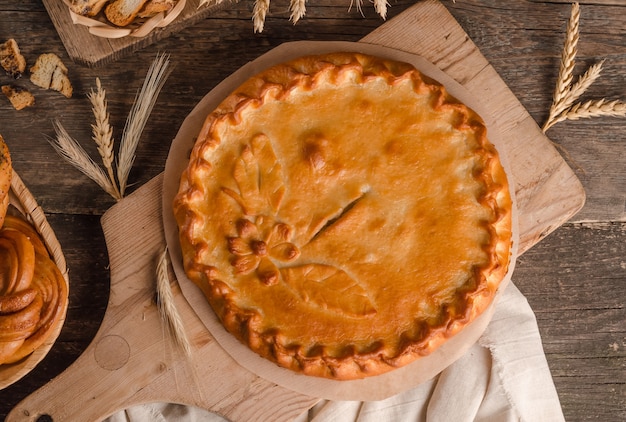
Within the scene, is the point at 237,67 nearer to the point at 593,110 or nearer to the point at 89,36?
the point at 89,36

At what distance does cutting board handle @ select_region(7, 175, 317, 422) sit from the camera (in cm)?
313

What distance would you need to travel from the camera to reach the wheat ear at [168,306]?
3092 millimetres

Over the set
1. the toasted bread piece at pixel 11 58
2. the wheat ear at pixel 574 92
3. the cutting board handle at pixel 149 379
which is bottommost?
the cutting board handle at pixel 149 379

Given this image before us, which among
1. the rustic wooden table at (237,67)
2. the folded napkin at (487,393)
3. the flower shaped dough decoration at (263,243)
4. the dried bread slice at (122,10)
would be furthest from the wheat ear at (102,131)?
the folded napkin at (487,393)

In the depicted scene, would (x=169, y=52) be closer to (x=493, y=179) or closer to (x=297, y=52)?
(x=297, y=52)

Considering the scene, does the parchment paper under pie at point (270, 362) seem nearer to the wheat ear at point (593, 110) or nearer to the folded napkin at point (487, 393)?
the folded napkin at point (487, 393)

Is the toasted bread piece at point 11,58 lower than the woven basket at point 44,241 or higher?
higher

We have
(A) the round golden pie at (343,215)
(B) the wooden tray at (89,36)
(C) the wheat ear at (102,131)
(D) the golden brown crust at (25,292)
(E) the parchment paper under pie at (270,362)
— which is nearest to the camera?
(D) the golden brown crust at (25,292)

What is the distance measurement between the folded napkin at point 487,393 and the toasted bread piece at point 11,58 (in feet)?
6.40

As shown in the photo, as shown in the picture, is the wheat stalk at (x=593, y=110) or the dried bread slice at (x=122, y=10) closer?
the dried bread slice at (x=122, y=10)

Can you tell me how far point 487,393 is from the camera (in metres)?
3.46

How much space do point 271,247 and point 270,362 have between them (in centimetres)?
57

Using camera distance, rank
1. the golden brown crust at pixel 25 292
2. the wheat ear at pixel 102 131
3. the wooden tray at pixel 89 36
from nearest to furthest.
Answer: the golden brown crust at pixel 25 292 → the wheat ear at pixel 102 131 → the wooden tray at pixel 89 36

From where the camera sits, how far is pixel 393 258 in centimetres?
303
